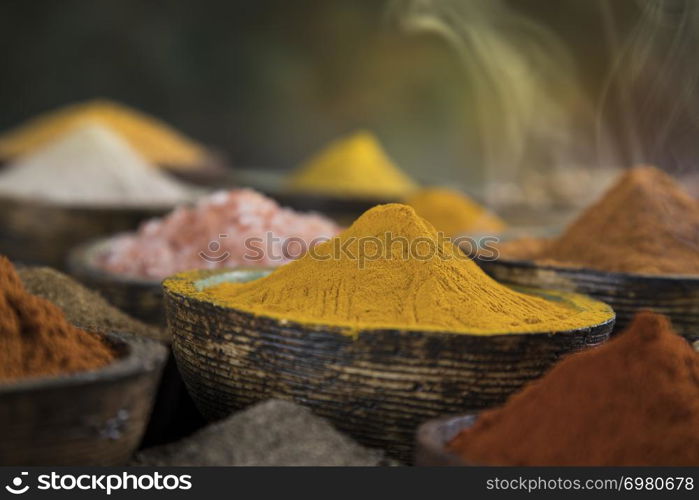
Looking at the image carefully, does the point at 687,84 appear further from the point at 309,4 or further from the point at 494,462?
the point at 309,4

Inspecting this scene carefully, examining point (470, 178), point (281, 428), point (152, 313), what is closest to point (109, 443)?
point (281, 428)

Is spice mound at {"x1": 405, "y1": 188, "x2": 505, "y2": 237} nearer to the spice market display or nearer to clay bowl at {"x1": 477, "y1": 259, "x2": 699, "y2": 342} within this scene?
the spice market display

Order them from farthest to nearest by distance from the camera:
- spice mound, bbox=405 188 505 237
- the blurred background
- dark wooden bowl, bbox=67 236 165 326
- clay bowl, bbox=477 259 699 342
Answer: the blurred background
spice mound, bbox=405 188 505 237
dark wooden bowl, bbox=67 236 165 326
clay bowl, bbox=477 259 699 342

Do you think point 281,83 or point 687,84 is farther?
point 281,83

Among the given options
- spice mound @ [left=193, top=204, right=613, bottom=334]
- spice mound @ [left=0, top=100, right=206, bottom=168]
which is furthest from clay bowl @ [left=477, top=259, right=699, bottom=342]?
spice mound @ [left=0, top=100, right=206, bottom=168]

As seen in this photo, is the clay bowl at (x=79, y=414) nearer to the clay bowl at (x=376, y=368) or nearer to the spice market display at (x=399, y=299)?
the spice market display at (x=399, y=299)

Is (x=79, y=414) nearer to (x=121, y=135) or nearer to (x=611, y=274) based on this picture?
(x=611, y=274)
